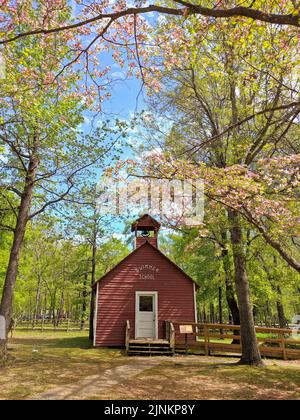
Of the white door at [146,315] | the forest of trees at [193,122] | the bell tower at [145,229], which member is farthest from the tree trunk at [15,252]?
the bell tower at [145,229]

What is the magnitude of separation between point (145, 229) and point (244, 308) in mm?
9196

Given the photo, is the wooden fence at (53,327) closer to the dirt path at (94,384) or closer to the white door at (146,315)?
the white door at (146,315)

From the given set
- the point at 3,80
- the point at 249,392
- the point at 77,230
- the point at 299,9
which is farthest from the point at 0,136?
the point at 249,392

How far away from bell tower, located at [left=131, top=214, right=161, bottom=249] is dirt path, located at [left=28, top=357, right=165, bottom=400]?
8422 mm

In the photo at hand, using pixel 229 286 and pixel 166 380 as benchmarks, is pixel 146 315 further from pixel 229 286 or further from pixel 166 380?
pixel 166 380

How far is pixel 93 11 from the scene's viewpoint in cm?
491

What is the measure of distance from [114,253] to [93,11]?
26473 millimetres

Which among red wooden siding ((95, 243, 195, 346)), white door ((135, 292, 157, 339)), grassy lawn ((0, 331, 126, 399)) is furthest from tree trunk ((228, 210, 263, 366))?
white door ((135, 292, 157, 339))

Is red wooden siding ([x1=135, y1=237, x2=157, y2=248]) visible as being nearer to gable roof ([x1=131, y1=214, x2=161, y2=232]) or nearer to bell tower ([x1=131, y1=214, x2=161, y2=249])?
bell tower ([x1=131, y1=214, x2=161, y2=249])

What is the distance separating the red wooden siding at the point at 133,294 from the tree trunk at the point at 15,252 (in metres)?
5.83

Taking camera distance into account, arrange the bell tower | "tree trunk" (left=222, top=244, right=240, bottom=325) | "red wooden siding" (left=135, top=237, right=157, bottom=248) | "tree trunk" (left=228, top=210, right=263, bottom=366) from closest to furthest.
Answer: "tree trunk" (left=228, top=210, right=263, bottom=366), "tree trunk" (left=222, top=244, right=240, bottom=325), "red wooden siding" (left=135, top=237, right=157, bottom=248), the bell tower

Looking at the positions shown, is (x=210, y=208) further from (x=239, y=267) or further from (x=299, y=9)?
(x=299, y=9)

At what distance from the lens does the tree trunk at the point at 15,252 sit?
10.6 m

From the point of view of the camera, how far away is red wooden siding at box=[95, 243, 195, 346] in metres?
15.8
